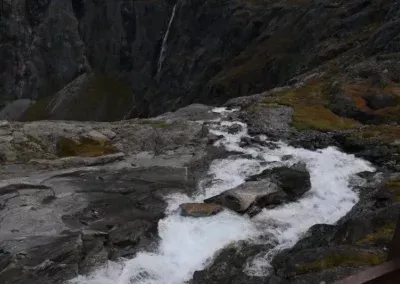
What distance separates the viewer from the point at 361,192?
4072 centimetres

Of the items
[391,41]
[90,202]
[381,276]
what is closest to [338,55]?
[391,41]

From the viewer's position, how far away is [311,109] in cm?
7119

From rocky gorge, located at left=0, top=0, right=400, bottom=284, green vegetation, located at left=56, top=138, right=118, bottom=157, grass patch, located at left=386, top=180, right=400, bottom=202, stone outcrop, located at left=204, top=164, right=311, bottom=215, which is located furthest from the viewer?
green vegetation, located at left=56, top=138, right=118, bottom=157

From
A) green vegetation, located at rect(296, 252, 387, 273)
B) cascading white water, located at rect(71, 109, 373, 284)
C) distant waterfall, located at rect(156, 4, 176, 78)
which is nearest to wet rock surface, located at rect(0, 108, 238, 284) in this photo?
cascading white water, located at rect(71, 109, 373, 284)

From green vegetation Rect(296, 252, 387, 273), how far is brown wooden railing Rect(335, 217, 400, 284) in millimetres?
17909

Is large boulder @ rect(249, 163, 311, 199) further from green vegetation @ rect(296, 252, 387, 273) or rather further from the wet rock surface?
green vegetation @ rect(296, 252, 387, 273)

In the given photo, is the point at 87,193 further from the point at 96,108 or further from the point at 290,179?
the point at 96,108

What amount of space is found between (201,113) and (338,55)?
1822 inches

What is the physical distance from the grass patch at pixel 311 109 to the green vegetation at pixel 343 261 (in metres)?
39.5

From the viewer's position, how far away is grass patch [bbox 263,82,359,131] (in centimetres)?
6283

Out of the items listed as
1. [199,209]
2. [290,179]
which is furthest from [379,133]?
[199,209]

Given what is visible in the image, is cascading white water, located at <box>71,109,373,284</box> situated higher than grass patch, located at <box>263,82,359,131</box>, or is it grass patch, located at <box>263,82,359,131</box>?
grass patch, located at <box>263,82,359,131</box>

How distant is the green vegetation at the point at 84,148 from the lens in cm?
5156

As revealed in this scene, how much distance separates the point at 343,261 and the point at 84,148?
120 feet
